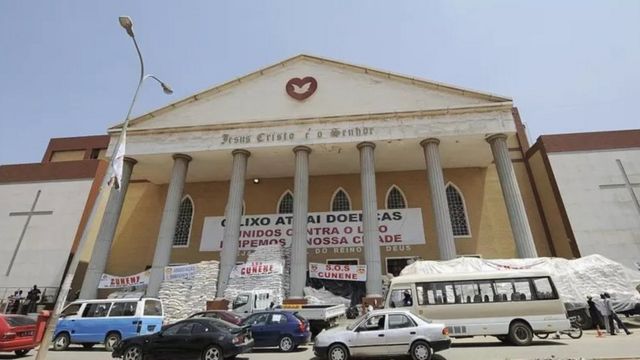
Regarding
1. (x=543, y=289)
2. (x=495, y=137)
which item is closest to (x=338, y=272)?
(x=543, y=289)

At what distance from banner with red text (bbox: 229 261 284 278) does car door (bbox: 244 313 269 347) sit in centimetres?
698

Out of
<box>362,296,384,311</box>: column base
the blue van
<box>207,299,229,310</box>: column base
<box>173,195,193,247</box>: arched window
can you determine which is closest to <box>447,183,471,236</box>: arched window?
<box>362,296,384,311</box>: column base

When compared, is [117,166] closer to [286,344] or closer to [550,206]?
[286,344]

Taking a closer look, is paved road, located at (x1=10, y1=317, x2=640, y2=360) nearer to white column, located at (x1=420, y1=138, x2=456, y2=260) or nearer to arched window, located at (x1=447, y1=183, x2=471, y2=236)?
white column, located at (x1=420, y1=138, x2=456, y2=260)

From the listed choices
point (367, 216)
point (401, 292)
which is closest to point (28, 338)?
point (401, 292)

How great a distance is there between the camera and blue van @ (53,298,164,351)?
39.4 feet

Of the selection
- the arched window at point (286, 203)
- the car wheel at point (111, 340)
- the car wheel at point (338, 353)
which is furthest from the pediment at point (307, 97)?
the car wheel at point (338, 353)

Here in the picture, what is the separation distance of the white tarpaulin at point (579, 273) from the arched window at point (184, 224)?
56.1ft

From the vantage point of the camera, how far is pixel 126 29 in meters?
9.16

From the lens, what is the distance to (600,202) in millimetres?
20828

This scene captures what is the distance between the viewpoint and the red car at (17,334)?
10.1 meters

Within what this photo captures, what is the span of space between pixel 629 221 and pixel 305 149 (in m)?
19.5

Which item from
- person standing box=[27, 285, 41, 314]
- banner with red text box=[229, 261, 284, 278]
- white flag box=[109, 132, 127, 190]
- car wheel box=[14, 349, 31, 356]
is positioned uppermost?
white flag box=[109, 132, 127, 190]

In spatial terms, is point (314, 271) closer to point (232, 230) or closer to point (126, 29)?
point (232, 230)
